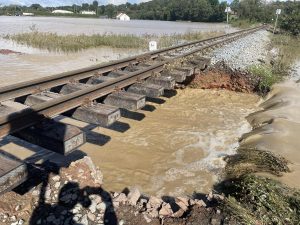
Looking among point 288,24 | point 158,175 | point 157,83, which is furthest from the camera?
point 288,24

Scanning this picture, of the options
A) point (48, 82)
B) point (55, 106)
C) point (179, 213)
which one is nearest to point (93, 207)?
point (179, 213)

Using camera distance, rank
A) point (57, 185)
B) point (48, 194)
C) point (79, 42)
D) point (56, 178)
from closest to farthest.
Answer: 1. point (48, 194)
2. point (57, 185)
3. point (56, 178)
4. point (79, 42)

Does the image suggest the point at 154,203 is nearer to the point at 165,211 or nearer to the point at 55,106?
the point at 165,211

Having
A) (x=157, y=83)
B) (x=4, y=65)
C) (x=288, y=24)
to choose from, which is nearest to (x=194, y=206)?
(x=157, y=83)

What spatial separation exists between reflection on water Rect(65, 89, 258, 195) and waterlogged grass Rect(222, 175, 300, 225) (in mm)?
1110

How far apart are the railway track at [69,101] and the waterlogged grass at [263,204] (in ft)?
6.57

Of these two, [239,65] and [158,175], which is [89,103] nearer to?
[158,175]

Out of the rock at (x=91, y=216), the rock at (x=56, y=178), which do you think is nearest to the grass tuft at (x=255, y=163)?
the rock at (x=91, y=216)

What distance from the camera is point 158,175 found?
5.63 metres

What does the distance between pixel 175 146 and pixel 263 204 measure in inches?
117

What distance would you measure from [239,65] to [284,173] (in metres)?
6.57

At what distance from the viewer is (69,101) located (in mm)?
5039

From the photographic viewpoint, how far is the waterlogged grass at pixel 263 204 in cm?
369

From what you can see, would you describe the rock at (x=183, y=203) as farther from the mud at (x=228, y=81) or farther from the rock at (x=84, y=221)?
the mud at (x=228, y=81)
